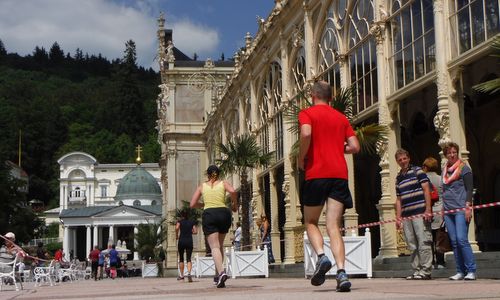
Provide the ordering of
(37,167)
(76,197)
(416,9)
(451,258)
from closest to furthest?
(451,258) → (416,9) → (76,197) → (37,167)

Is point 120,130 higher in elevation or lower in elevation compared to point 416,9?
higher

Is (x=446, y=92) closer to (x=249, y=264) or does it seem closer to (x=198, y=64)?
(x=249, y=264)

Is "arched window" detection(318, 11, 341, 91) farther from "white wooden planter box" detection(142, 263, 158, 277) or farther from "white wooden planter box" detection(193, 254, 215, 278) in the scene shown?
"white wooden planter box" detection(142, 263, 158, 277)

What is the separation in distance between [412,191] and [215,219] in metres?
2.93

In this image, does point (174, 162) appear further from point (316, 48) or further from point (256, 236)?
point (316, 48)

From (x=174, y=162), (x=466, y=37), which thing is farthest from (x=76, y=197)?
(x=466, y=37)

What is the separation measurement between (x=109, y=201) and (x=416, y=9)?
415 feet

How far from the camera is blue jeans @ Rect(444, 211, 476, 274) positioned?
10.8 m

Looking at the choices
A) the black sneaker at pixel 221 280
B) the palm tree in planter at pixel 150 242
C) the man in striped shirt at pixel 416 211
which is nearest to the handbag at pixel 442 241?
the man in striped shirt at pixel 416 211

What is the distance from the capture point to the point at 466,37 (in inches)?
593

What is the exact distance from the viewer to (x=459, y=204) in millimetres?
11023

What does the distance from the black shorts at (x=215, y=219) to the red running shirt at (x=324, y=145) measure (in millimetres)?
4043

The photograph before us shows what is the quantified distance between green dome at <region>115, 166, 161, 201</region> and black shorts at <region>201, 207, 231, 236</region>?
112639mm

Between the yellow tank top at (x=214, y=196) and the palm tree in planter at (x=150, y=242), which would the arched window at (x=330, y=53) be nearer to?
the yellow tank top at (x=214, y=196)
